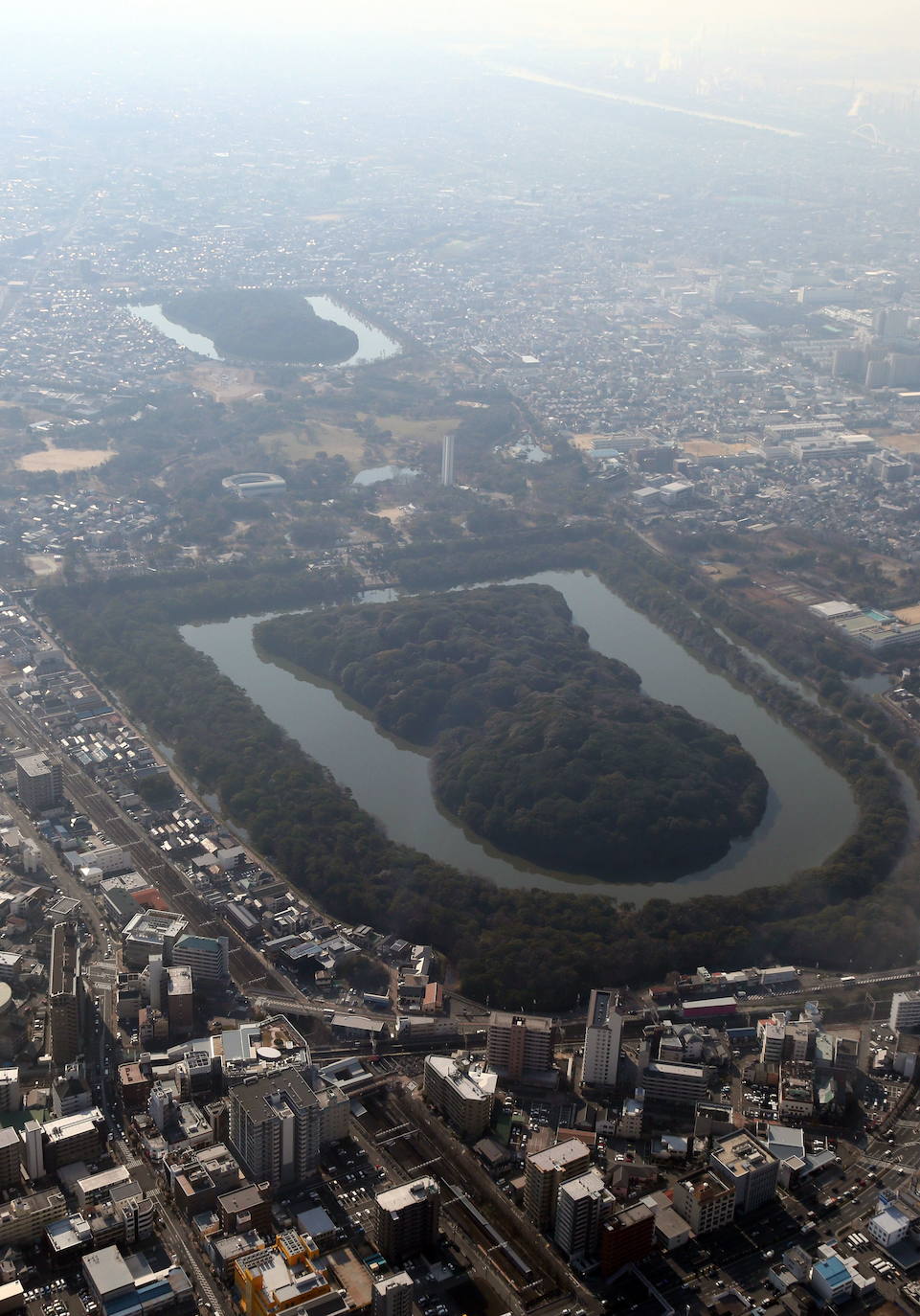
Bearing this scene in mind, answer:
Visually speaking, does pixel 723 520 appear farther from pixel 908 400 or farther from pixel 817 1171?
pixel 817 1171

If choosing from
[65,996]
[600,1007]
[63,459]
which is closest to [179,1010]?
[65,996]

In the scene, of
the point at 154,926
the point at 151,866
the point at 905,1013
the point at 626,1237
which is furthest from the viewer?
the point at 151,866

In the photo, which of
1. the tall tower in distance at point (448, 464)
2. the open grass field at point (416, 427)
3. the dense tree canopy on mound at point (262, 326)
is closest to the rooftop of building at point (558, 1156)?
the tall tower in distance at point (448, 464)

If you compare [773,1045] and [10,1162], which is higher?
[773,1045]

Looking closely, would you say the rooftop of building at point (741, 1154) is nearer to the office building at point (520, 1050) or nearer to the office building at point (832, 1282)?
the office building at point (832, 1282)

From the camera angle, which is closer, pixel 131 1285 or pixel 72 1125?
pixel 131 1285

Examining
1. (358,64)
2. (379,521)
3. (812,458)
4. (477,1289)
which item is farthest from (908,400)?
(358,64)

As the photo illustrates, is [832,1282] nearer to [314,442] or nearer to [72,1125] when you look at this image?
[72,1125]
